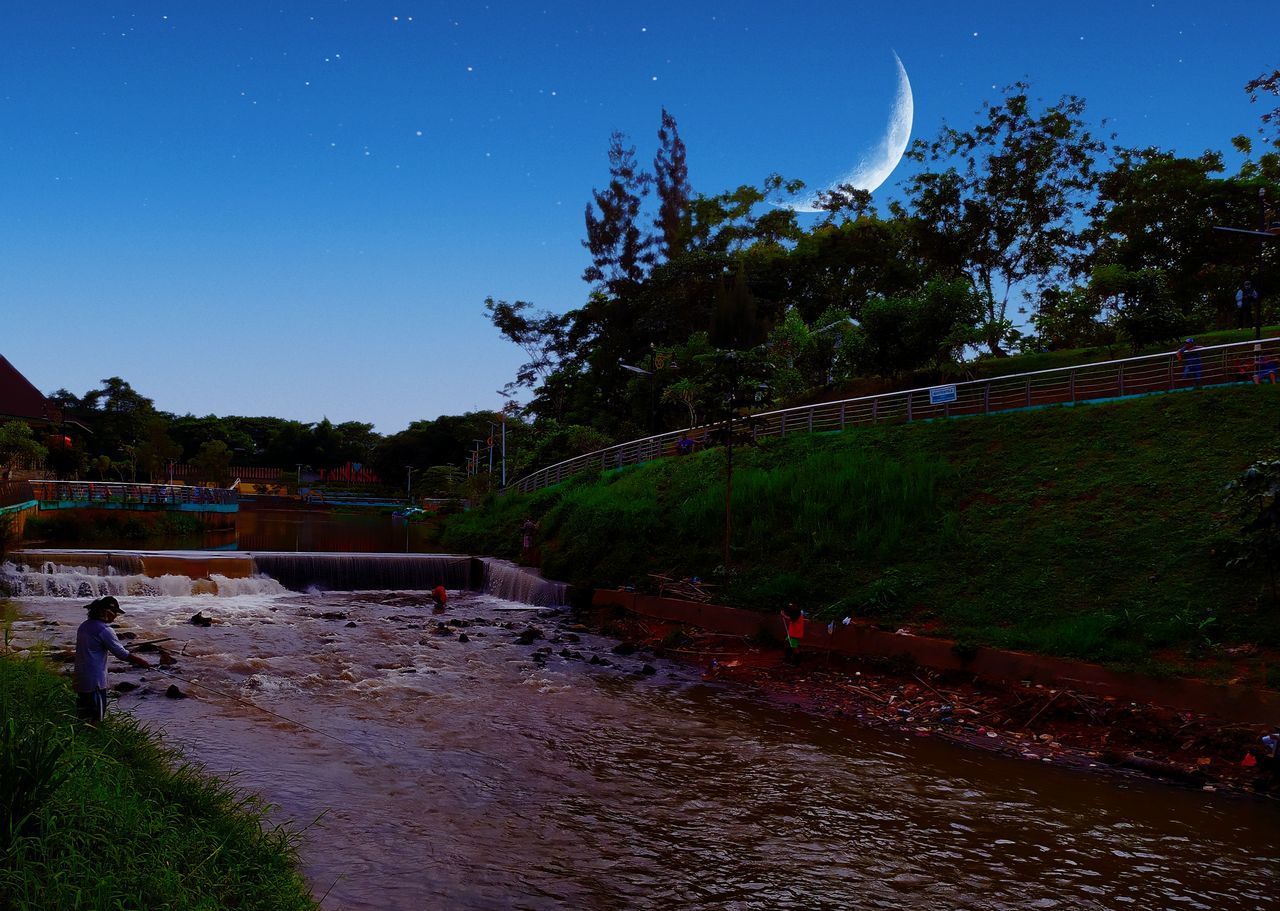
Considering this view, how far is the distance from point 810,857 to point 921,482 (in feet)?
42.6

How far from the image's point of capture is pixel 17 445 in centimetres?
5534

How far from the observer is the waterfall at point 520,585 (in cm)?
2439

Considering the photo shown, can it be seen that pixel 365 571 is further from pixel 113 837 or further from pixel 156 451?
pixel 156 451

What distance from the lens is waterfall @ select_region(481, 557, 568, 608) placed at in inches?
960

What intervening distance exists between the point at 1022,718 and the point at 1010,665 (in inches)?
46.9

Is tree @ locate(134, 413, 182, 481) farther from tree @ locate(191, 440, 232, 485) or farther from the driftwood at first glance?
the driftwood

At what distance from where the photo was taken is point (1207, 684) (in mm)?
10594

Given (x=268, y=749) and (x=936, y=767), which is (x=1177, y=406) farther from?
(x=268, y=749)

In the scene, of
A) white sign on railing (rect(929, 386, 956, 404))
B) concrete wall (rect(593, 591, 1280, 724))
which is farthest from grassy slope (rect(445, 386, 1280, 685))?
white sign on railing (rect(929, 386, 956, 404))

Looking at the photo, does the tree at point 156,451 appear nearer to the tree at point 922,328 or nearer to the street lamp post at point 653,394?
the street lamp post at point 653,394

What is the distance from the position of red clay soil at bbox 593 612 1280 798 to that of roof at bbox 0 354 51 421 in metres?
24.2

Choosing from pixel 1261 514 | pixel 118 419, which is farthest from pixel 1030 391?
pixel 118 419

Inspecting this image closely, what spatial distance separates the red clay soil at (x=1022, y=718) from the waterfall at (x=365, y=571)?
50.2 feet

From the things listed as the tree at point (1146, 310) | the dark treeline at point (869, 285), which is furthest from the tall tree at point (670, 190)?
the tree at point (1146, 310)
